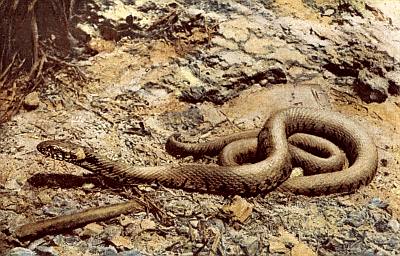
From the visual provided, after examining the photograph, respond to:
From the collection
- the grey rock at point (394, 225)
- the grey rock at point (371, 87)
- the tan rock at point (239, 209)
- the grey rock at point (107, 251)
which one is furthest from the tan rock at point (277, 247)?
the grey rock at point (371, 87)

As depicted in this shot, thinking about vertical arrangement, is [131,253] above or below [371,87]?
below

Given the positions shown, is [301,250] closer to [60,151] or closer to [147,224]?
[147,224]

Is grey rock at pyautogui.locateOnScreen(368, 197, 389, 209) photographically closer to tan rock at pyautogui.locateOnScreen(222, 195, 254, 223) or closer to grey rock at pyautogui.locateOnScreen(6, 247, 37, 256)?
tan rock at pyautogui.locateOnScreen(222, 195, 254, 223)

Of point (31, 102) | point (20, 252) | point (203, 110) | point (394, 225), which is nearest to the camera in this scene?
point (20, 252)

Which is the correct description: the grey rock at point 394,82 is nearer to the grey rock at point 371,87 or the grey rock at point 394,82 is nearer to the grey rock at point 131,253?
the grey rock at point 371,87

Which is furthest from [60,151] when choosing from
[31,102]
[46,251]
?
[46,251]

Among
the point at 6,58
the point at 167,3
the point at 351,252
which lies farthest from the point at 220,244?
the point at 167,3
